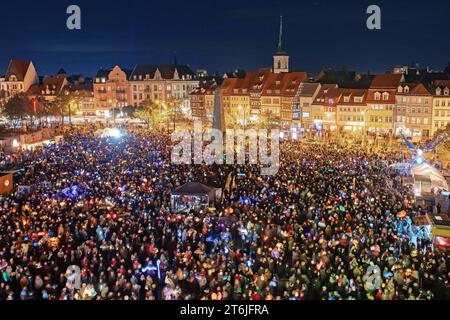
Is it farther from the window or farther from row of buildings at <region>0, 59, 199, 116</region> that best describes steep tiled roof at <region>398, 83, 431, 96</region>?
row of buildings at <region>0, 59, 199, 116</region>

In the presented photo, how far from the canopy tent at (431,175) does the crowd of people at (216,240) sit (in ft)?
3.64

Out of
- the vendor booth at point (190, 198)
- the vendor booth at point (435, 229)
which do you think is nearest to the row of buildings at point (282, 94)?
the vendor booth at point (190, 198)

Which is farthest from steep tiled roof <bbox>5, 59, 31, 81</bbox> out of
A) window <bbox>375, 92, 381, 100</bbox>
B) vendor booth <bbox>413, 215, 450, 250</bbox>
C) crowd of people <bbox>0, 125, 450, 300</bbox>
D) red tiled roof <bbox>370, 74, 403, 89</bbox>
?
vendor booth <bbox>413, 215, 450, 250</bbox>

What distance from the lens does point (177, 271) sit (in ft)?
43.0

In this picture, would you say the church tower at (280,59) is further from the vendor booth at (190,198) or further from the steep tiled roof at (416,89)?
the vendor booth at (190,198)

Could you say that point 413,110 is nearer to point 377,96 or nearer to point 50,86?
point 377,96

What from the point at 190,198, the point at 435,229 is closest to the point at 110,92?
the point at 190,198

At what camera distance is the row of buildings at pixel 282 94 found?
56625 mm

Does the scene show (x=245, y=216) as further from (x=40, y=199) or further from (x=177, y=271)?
(x=40, y=199)

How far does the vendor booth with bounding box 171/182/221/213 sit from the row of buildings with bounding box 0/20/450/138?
17051mm

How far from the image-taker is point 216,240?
15.9m
